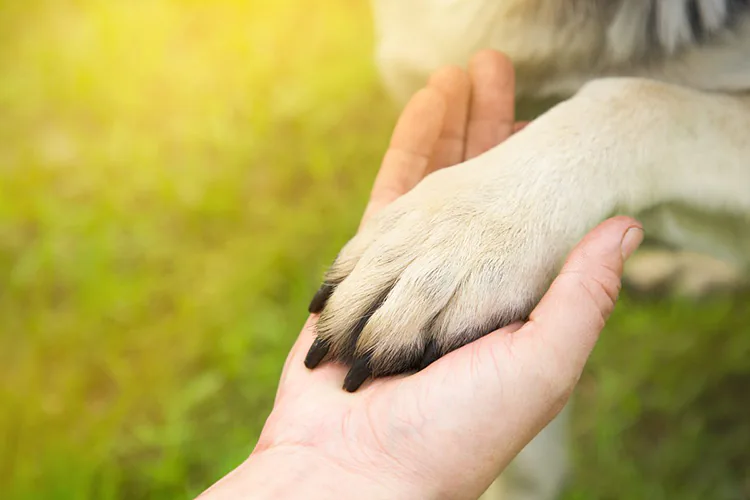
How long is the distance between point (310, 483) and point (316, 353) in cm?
14

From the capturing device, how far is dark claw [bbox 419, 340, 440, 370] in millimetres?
642

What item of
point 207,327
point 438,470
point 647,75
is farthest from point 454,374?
point 207,327

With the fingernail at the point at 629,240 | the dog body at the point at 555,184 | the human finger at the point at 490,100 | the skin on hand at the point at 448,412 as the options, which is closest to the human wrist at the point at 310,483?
the skin on hand at the point at 448,412

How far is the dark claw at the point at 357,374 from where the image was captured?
0.64m

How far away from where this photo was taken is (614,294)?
670mm

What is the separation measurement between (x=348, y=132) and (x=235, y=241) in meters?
0.34

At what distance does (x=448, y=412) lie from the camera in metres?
0.60

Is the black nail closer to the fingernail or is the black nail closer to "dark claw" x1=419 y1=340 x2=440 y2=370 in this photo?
"dark claw" x1=419 y1=340 x2=440 y2=370

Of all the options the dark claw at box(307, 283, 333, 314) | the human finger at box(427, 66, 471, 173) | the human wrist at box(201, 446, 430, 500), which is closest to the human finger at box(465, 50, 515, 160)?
the human finger at box(427, 66, 471, 173)

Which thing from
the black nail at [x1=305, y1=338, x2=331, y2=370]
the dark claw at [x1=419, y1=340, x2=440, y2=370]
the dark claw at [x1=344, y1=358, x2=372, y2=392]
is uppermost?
the black nail at [x1=305, y1=338, x2=331, y2=370]

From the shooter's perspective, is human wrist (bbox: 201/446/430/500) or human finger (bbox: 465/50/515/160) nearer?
human wrist (bbox: 201/446/430/500)

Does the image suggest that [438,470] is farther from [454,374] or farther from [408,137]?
[408,137]

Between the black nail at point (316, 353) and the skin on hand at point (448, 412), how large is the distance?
1cm

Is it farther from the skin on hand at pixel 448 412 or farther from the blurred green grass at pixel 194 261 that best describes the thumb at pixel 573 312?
the blurred green grass at pixel 194 261
